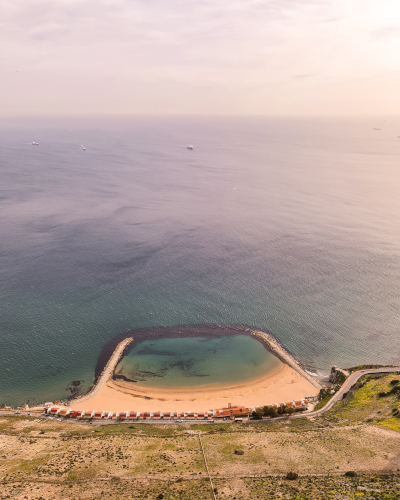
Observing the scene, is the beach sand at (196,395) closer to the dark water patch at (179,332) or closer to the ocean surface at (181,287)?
the ocean surface at (181,287)

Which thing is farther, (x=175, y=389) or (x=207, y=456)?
(x=175, y=389)

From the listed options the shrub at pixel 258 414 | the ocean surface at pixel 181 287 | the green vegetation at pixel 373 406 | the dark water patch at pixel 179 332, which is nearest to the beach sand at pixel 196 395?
the shrub at pixel 258 414

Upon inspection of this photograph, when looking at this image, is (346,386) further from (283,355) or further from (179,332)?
(179,332)

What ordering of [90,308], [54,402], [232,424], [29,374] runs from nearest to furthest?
[232,424] < [54,402] < [29,374] < [90,308]

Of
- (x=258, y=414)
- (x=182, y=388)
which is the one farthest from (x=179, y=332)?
(x=258, y=414)

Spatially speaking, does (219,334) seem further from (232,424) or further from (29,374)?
(29,374)

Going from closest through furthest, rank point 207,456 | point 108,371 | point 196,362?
point 207,456, point 108,371, point 196,362

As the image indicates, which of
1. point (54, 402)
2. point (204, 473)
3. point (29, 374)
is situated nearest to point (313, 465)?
point (204, 473)
